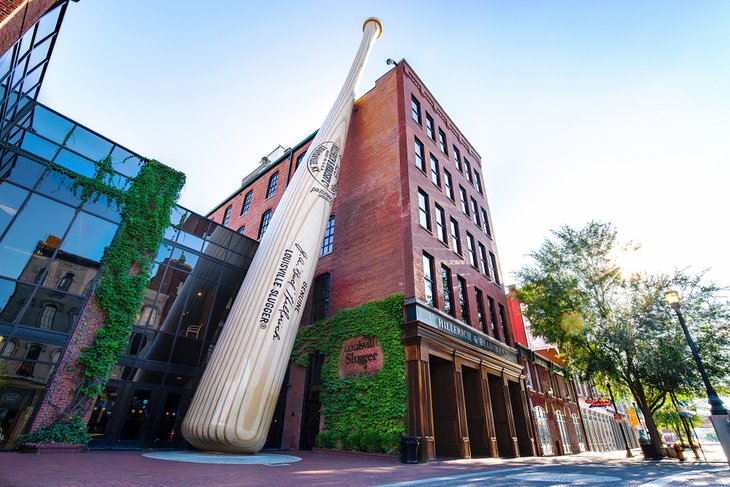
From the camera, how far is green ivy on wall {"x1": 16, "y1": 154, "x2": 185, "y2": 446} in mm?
9953

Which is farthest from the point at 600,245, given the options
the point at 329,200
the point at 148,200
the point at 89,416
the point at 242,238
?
the point at 89,416

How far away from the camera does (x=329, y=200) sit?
45.4ft

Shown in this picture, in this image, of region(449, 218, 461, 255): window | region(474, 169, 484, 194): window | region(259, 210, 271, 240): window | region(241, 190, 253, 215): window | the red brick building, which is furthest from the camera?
region(241, 190, 253, 215): window

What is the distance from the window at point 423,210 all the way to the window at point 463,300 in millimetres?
3257

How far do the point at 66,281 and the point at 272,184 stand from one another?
53.9 ft

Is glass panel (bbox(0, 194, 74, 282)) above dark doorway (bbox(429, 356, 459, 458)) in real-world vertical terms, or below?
above

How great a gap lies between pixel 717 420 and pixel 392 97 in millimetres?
18474

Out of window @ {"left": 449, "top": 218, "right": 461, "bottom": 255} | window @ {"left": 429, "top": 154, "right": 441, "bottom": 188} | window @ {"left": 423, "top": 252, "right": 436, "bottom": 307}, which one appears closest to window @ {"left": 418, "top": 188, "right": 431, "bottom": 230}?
window @ {"left": 423, "top": 252, "right": 436, "bottom": 307}

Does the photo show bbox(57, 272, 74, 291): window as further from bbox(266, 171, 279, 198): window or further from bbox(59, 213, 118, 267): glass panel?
bbox(266, 171, 279, 198): window

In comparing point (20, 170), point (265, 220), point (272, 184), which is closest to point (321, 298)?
point (265, 220)

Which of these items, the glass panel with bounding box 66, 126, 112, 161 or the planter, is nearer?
the planter

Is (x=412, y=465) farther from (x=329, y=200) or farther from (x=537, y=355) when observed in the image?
(x=537, y=355)

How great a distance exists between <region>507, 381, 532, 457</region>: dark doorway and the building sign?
372 inches

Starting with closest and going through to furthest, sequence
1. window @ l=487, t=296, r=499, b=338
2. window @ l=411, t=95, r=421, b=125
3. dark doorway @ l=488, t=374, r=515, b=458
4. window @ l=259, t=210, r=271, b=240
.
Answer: dark doorway @ l=488, t=374, r=515, b=458, window @ l=487, t=296, r=499, b=338, window @ l=411, t=95, r=421, b=125, window @ l=259, t=210, r=271, b=240
